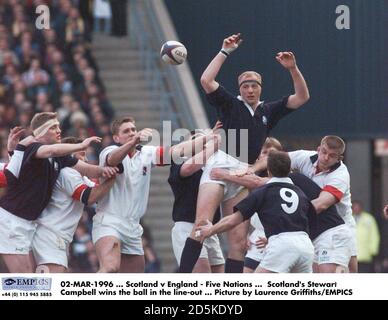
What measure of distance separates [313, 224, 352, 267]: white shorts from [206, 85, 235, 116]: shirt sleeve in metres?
1.15

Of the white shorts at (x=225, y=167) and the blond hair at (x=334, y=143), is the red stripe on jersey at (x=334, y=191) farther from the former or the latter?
the white shorts at (x=225, y=167)

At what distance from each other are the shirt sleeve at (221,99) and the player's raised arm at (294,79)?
17.9 inches

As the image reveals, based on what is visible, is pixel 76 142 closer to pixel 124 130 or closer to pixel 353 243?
pixel 124 130

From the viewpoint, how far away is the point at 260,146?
40.9 feet

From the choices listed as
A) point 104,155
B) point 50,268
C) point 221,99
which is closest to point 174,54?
point 221,99

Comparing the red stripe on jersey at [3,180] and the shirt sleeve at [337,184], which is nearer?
the red stripe on jersey at [3,180]

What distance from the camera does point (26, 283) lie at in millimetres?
11906

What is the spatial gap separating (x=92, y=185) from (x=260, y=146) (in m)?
1.25

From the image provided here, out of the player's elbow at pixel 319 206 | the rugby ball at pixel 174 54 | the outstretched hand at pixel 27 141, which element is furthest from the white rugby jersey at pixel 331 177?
the outstretched hand at pixel 27 141

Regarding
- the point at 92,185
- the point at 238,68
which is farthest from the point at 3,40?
the point at 92,185

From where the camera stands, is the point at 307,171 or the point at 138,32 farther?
the point at 138,32

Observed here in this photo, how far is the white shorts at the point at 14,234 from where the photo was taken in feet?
→ 39.7

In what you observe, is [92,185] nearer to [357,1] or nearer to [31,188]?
[31,188]

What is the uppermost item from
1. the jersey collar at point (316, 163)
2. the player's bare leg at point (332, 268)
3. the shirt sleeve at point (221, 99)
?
the shirt sleeve at point (221, 99)
